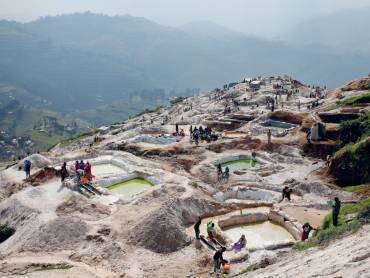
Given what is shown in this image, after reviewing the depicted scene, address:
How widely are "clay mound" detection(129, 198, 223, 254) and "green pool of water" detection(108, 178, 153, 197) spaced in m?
5.67

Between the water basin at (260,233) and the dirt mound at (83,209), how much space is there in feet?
27.4

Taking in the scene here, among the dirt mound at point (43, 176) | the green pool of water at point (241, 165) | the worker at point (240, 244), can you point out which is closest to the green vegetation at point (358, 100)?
the green pool of water at point (241, 165)

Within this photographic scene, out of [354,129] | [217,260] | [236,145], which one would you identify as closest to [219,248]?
[217,260]

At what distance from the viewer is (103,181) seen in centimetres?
3638

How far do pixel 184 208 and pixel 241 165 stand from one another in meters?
15.4

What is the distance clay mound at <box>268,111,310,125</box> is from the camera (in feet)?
189

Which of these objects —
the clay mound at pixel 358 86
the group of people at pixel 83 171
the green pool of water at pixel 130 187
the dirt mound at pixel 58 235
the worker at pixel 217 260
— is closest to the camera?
the worker at pixel 217 260

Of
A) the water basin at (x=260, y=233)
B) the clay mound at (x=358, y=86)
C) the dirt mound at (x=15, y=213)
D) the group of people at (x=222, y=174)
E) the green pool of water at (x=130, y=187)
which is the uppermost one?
the clay mound at (x=358, y=86)

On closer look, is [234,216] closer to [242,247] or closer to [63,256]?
[242,247]

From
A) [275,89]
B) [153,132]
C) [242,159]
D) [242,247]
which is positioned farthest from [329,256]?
[275,89]

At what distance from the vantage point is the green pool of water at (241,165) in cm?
4406

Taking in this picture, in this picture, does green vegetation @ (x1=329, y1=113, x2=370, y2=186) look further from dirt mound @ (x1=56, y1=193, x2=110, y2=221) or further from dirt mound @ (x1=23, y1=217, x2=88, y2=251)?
dirt mound @ (x1=23, y1=217, x2=88, y2=251)

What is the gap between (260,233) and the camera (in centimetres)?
2953

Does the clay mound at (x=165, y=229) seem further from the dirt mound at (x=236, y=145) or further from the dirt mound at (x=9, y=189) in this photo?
the dirt mound at (x=236, y=145)
